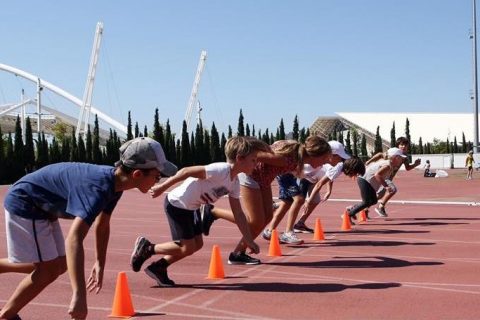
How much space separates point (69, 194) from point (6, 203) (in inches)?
28.2

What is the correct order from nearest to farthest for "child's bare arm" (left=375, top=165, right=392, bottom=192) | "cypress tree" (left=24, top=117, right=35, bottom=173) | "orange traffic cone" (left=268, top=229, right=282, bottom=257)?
"orange traffic cone" (left=268, top=229, right=282, bottom=257) < "child's bare arm" (left=375, top=165, right=392, bottom=192) < "cypress tree" (left=24, top=117, right=35, bottom=173)

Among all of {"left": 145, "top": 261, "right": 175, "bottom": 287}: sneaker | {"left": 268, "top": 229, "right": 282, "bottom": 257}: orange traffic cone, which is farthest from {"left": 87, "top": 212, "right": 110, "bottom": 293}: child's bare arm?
{"left": 268, "top": 229, "right": 282, "bottom": 257}: orange traffic cone

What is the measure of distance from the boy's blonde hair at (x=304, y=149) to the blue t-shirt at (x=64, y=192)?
13.2 ft

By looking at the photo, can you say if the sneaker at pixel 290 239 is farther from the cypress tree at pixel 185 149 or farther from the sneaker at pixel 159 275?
the cypress tree at pixel 185 149

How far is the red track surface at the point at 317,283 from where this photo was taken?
5969mm

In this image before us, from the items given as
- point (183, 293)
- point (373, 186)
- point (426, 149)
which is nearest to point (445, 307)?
point (183, 293)

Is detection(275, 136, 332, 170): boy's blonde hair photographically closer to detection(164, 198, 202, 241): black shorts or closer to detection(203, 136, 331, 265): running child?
detection(203, 136, 331, 265): running child

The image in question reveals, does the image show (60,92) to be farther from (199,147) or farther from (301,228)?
(301,228)

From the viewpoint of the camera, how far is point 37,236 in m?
4.69

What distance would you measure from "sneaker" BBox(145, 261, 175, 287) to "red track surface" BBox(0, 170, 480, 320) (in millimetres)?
93

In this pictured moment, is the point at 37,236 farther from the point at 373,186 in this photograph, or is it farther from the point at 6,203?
the point at 373,186

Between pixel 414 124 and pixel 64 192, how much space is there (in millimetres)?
129069

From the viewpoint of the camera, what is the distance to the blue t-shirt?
423 cm

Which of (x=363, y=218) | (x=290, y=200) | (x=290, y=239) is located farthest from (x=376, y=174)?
(x=290, y=239)
